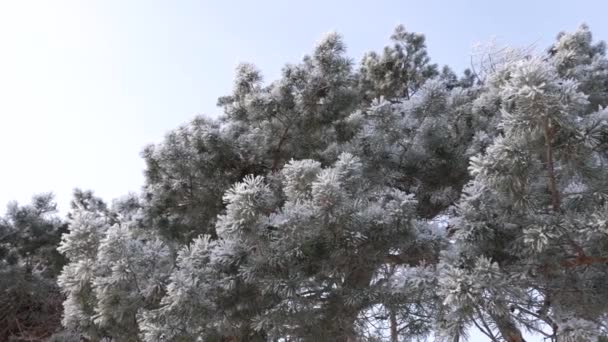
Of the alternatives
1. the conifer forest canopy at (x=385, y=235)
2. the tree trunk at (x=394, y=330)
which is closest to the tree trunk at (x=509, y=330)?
the conifer forest canopy at (x=385, y=235)

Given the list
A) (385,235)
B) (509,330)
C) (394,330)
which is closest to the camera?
(385,235)

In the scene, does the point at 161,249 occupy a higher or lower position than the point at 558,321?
higher

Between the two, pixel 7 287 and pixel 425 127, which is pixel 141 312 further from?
pixel 7 287

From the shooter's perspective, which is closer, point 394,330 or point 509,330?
point 509,330

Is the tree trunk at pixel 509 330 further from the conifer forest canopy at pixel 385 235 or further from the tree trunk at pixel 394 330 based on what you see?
the tree trunk at pixel 394 330

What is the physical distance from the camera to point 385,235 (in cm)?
246

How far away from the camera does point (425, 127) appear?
11.6 ft

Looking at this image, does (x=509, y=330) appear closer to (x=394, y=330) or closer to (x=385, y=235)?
(x=394, y=330)

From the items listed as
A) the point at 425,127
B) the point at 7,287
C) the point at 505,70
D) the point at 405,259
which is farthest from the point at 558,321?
the point at 7,287

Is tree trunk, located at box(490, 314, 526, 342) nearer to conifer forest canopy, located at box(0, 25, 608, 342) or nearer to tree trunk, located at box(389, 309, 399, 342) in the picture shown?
conifer forest canopy, located at box(0, 25, 608, 342)

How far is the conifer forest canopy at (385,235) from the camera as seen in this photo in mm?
2027

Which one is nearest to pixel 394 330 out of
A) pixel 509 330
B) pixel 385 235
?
pixel 509 330

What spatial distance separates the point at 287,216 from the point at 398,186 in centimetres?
174

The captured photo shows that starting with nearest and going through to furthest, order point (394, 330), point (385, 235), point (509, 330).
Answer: point (385, 235) < point (509, 330) < point (394, 330)
